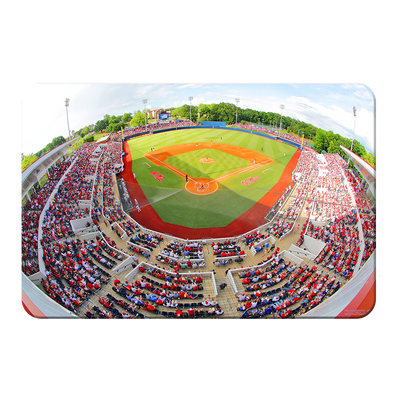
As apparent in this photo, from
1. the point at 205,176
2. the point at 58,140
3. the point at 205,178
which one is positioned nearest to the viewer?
the point at 58,140

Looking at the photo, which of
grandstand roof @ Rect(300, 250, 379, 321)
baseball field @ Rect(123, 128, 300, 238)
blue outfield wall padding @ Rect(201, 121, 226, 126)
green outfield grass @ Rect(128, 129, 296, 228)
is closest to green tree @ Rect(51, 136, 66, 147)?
baseball field @ Rect(123, 128, 300, 238)

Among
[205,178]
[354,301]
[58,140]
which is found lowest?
[354,301]

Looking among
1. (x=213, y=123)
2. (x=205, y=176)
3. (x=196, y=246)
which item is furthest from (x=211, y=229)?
(x=213, y=123)

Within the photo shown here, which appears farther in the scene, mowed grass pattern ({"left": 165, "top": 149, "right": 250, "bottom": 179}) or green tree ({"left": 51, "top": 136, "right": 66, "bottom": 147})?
mowed grass pattern ({"left": 165, "top": 149, "right": 250, "bottom": 179})

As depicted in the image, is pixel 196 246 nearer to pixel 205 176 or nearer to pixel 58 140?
pixel 58 140

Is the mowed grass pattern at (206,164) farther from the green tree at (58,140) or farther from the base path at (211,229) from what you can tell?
the green tree at (58,140)

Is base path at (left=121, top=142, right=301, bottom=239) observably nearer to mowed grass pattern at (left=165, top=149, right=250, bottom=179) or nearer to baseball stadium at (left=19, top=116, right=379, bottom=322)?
baseball stadium at (left=19, top=116, right=379, bottom=322)

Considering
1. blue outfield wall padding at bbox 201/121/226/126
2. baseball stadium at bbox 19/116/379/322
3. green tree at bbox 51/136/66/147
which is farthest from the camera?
blue outfield wall padding at bbox 201/121/226/126

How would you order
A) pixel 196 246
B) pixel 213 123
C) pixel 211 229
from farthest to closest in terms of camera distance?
pixel 213 123 → pixel 211 229 → pixel 196 246
